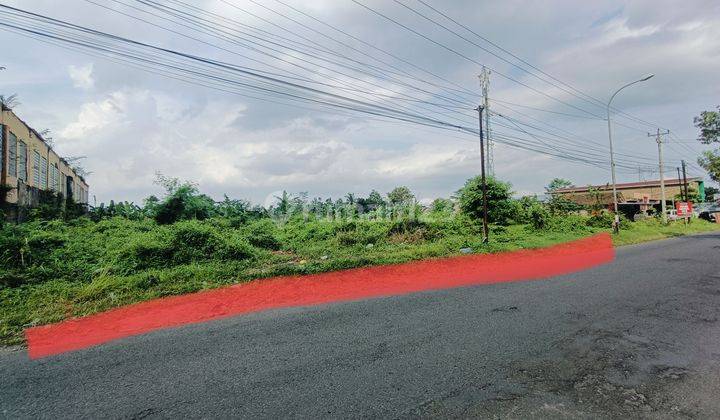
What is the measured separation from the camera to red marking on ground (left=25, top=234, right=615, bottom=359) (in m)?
6.06

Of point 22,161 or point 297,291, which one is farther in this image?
point 22,161

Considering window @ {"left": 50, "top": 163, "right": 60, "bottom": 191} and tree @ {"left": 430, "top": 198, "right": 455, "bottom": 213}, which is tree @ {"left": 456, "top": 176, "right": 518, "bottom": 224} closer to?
tree @ {"left": 430, "top": 198, "right": 455, "bottom": 213}

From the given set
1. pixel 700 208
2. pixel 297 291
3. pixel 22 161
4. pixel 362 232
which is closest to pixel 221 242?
pixel 297 291

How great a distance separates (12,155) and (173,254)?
58.4 feet

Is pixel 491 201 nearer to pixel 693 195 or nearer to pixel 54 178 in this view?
pixel 54 178

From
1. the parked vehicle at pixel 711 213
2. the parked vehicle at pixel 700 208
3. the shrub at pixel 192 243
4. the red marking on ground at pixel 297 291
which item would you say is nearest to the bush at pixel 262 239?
the shrub at pixel 192 243

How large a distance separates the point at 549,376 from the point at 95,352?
5.77 meters

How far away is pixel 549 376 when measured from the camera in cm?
399

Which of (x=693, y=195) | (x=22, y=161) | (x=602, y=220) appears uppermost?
(x=22, y=161)

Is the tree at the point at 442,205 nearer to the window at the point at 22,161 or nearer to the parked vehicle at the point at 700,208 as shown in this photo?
the window at the point at 22,161

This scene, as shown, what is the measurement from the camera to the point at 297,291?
28.3 ft

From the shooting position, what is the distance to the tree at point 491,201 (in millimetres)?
22844

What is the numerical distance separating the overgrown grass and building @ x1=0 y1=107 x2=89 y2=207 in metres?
4.63

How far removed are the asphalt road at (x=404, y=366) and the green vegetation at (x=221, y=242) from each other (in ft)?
9.46
